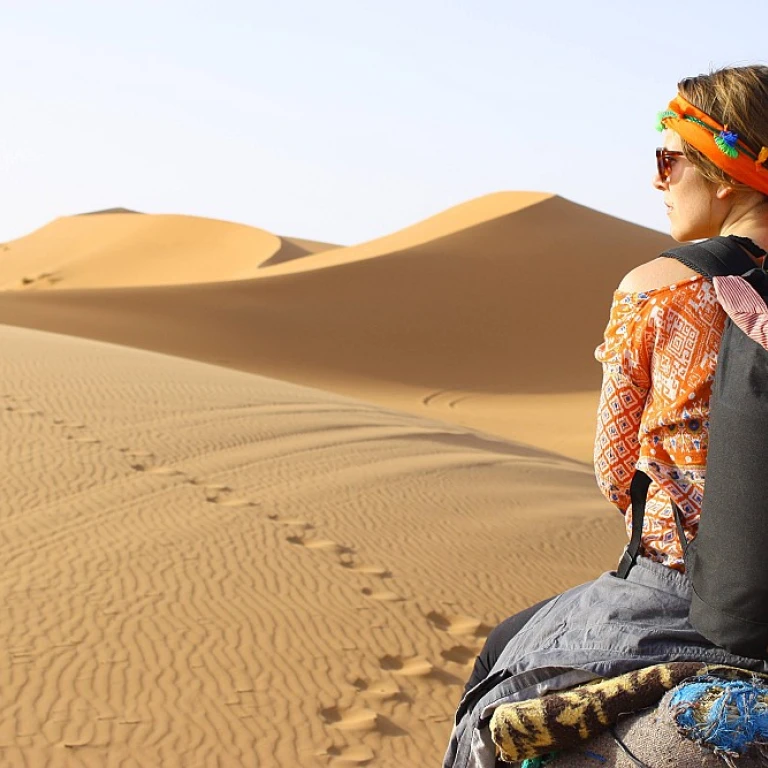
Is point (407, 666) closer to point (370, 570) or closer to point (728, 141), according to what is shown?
point (370, 570)

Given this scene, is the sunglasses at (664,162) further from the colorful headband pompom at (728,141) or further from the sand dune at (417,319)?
the sand dune at (417,319)

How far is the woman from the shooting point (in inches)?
76.0

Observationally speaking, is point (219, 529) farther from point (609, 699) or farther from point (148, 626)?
point (609, 699)

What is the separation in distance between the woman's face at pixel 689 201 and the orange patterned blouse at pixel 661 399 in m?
0.22

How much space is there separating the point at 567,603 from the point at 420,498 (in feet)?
18.4

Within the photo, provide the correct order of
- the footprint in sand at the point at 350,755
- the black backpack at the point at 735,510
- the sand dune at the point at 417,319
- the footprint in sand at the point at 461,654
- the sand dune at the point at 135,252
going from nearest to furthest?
the black backpack at the point at 735,510, the footprint in sand at the point at 350,755, the footprint in sand at the point at 461,654, the sand dune at the point at 417,319, the sand dune at the point at 135,252

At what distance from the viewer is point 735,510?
1791mm

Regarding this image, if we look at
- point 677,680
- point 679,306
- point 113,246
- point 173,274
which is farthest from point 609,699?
point 113,246

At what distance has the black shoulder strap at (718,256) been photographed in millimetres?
1930

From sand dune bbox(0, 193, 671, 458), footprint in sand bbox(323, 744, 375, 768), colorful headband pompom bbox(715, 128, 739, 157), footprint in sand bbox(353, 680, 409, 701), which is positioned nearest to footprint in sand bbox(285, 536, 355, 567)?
footprint in sand bbox(353, 680, 409, 701)

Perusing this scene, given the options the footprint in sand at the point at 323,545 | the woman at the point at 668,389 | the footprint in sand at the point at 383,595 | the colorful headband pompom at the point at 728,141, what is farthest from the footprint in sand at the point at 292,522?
the colorful headband pompom at the point at 728,141

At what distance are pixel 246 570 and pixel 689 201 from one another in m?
4.25

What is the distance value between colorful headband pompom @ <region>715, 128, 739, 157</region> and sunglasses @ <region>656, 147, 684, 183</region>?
0.50 feet

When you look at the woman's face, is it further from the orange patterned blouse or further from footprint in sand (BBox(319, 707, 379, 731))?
footprint in sand (BBox(319, 707, 379, 731))
